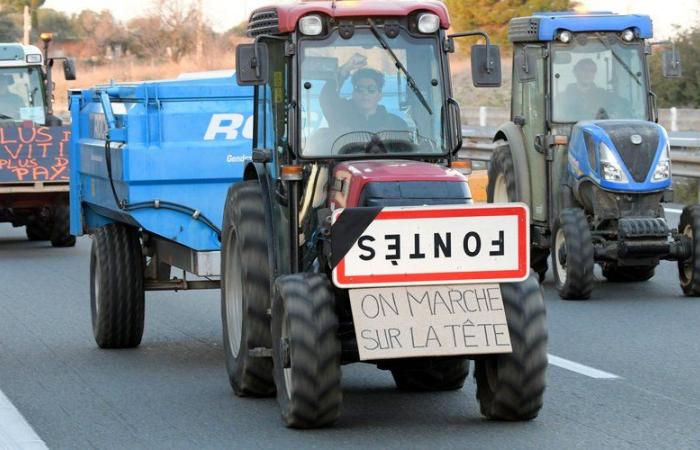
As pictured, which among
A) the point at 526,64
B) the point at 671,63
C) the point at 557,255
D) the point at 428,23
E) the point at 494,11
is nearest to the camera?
the point at 428,23

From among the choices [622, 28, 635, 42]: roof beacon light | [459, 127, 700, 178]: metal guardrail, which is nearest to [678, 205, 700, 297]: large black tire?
[622, 28, 635, 42]: roof beacon light

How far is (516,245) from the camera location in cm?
845

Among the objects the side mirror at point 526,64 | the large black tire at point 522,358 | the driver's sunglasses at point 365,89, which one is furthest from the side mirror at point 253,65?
the side mirror at point 526,64

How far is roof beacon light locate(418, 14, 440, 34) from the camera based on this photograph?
9383mm

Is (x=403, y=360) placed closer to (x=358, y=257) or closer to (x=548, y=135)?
(x=358, y=257)

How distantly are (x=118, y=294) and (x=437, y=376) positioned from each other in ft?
9.96

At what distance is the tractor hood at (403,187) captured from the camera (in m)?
8.55

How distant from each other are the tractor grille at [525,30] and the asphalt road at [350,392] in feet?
8.48

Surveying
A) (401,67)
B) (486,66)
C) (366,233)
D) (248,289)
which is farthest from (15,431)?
(486,66)

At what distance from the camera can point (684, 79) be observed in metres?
46.8

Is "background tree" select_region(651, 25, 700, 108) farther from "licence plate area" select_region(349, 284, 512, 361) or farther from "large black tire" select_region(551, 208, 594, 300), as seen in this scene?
"licence plate area" select_region(349, 284, 512, 361)

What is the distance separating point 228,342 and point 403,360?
1729 mm

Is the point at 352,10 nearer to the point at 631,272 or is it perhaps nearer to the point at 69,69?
the point at 631,272

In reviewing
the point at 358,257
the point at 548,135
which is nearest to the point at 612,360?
the point at 358,257
